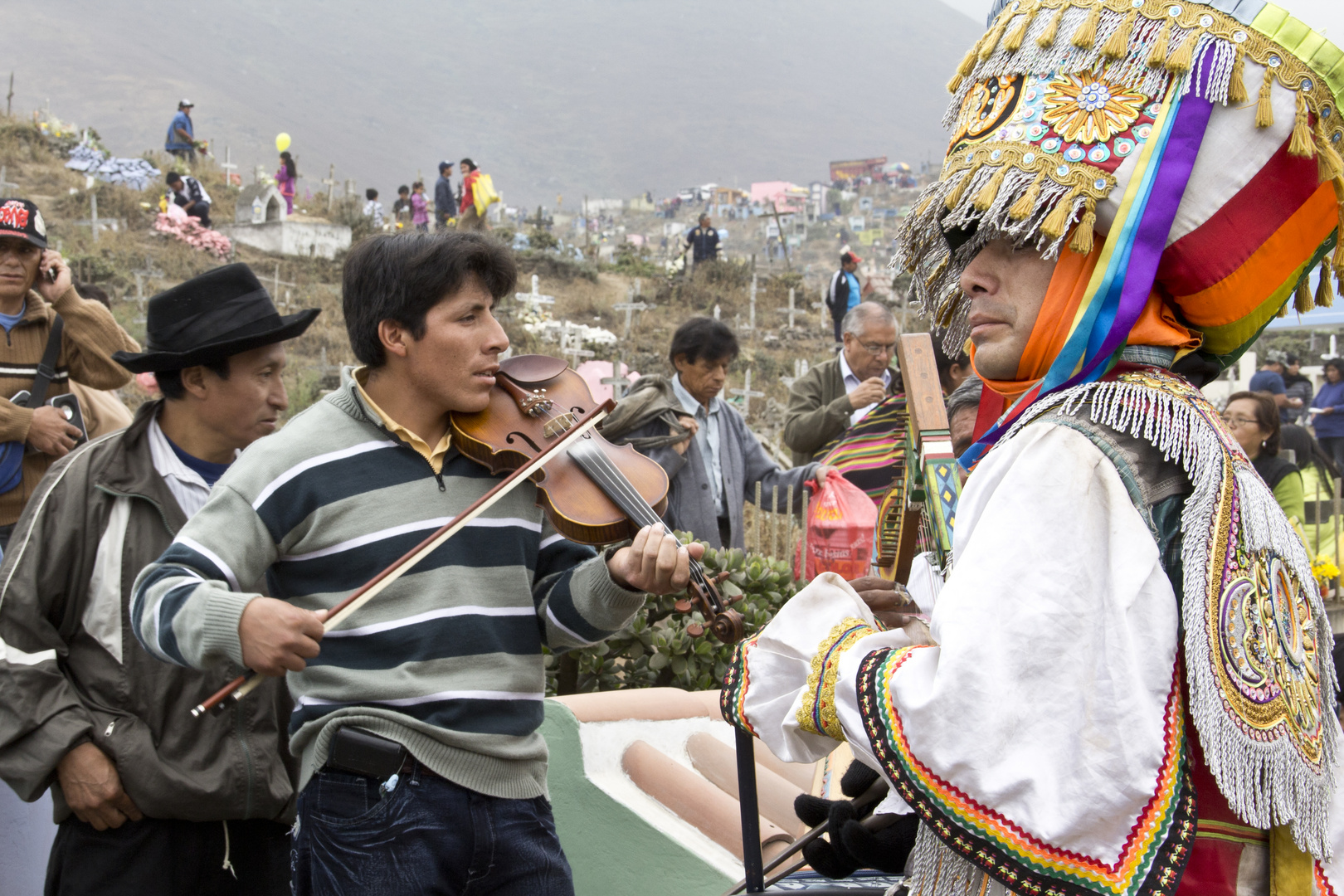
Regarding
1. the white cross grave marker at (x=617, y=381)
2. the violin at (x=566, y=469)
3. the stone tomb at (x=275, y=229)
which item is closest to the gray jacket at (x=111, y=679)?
the violin at (x=566, y=469)

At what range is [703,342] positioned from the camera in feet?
18.1

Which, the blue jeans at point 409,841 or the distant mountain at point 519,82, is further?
the distant mountain at point 519,82

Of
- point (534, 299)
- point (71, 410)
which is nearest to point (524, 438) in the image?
point (71, 410)

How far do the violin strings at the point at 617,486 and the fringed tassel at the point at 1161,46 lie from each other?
1298 millimetres

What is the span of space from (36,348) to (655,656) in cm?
275

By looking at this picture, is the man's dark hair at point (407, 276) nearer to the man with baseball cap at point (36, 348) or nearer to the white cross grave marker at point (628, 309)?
the man with baseball cap at point (36, 348)

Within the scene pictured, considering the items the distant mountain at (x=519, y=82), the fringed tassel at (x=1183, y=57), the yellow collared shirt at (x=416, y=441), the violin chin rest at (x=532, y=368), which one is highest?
the distant mountain at (x=519, y=82)

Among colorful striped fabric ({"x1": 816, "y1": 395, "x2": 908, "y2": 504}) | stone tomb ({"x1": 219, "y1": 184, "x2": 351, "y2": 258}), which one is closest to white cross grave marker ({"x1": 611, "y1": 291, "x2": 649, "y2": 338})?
stone tomb ({"x1": 219, "y1": 184, "x2": 351, "y2": 258})

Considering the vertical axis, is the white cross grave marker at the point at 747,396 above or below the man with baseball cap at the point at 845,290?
below

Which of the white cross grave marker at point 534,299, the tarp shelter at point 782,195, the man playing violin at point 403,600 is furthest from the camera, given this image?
the tarp shelter at point 782,195

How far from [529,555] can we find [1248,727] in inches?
55.9

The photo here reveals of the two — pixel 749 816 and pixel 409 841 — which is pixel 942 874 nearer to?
pixel 749 816

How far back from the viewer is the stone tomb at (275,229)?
27.1 m

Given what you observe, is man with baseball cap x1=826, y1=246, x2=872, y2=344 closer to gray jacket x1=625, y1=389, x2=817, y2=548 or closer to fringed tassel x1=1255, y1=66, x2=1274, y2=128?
gray jacket x1=625, y1=389, x2=817, y2=548
